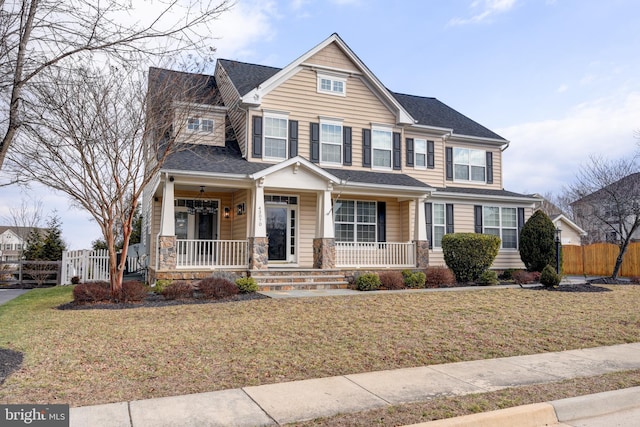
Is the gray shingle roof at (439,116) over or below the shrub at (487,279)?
over

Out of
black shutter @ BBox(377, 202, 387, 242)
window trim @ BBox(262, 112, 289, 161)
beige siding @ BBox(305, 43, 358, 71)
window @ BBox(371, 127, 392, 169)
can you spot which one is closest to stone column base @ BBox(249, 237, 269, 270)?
window trim @ BBox(262, 112, 289, 161)

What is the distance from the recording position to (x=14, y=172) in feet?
34.8

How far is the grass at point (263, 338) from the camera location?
500 centimetres

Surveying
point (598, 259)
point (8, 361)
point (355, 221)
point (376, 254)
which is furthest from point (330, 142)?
point (598, 259)

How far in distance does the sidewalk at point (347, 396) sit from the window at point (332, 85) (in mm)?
12455

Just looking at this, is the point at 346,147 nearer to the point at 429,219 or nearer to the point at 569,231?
the point at 429,219

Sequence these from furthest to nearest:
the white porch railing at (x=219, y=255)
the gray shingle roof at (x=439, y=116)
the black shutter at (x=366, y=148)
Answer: the gray shingle roof at (x=439, y=116)
the black shutter at (x=366, y=148)
the white porch railing at (x=219, y=255)

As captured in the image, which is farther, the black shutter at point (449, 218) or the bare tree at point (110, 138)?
the black shutter at point (449, 218)

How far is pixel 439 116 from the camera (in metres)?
20.0

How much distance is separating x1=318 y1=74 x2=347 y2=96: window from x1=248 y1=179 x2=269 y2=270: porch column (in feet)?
16.7

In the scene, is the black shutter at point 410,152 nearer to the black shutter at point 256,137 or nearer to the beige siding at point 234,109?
the black shutter at point 256,137

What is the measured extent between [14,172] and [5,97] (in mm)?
5252

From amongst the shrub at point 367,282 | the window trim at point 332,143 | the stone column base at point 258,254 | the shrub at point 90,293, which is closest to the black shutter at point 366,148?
the window trim at point 332,143

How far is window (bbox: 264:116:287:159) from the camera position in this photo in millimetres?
15539
